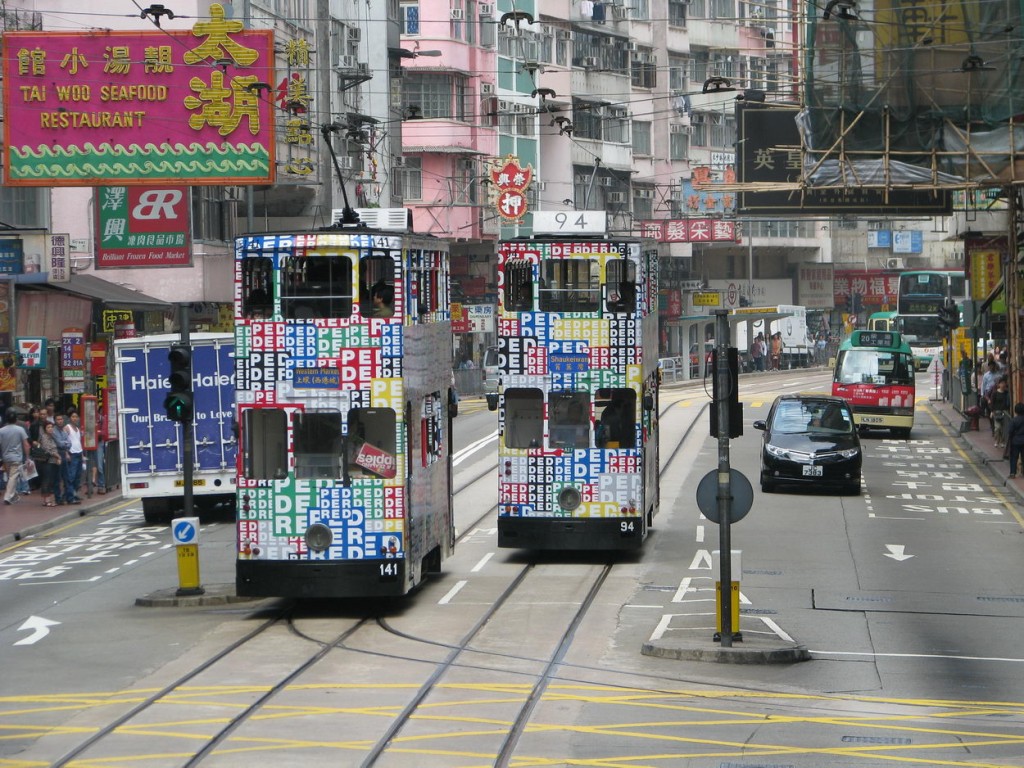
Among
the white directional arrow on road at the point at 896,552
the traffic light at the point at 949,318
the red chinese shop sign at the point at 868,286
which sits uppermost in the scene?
the red chinese shop sign at the point at 868,286

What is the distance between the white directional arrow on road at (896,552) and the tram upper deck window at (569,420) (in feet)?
16.3

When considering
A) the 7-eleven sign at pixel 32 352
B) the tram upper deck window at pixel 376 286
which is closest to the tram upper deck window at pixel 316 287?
the tram upper deck window at pixel 376 286

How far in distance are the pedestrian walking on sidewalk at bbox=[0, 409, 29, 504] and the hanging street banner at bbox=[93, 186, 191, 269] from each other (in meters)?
3.51

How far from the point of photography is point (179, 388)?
65.4 ft

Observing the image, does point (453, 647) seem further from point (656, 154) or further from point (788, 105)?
point (656, 154)

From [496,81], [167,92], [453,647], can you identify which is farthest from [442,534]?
[496,81]

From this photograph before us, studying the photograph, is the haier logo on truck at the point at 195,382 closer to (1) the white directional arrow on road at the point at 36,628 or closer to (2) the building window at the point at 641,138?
(1) the white directional arrow on road at the point at 36,628

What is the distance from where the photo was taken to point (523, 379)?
75.6 feet

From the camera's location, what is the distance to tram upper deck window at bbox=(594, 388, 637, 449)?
22.8 m

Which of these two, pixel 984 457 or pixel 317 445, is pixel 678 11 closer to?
pixel 984 457

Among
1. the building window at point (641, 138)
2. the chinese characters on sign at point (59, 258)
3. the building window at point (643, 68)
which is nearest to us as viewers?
the chinese characters on sign at point (59, 258)

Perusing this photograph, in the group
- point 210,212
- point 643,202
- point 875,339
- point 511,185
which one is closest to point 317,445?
point 210,212

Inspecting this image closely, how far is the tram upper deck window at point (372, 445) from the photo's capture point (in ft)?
59.8

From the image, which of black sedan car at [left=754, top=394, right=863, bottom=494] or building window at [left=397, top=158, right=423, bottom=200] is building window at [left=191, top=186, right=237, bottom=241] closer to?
building window at [left=397, top=158, right=423, bottom=200]
